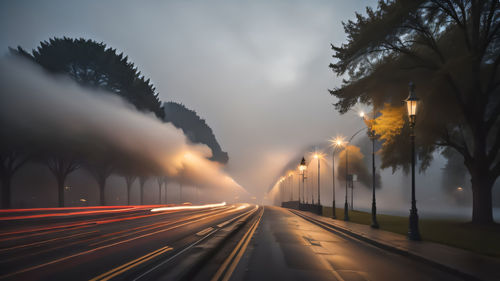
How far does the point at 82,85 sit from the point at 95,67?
4.36m

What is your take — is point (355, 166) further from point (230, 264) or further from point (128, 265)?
point (128, 265)

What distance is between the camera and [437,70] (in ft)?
72.1

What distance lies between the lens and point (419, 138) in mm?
24266

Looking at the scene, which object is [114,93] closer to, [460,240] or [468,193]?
[460,240]

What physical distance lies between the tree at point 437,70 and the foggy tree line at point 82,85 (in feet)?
101

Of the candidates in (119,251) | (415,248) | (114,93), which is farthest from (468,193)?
(119,251)

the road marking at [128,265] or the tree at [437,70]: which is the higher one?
the tree at [437,70]

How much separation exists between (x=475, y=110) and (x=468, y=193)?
90.8m

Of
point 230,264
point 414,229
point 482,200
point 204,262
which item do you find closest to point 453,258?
point 414,229

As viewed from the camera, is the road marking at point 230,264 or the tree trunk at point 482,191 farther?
the tree trunk at point 482,191

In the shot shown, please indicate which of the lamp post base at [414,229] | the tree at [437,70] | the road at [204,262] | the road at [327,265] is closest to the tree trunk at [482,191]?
the tree at [437,70]

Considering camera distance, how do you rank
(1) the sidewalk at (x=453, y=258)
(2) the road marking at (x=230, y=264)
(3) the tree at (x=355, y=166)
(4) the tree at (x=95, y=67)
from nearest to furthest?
1. (2) the road marking at (x=230, y=264)
2. (1) the sidewalk at (x=453, y=258)
3. (4) the tree at (x=95, y=67)
4. (3) the tree at (x=355, y=166)

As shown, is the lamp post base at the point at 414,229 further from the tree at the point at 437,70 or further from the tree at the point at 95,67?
the tree at the point at 95,67

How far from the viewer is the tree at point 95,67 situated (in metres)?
43.2
